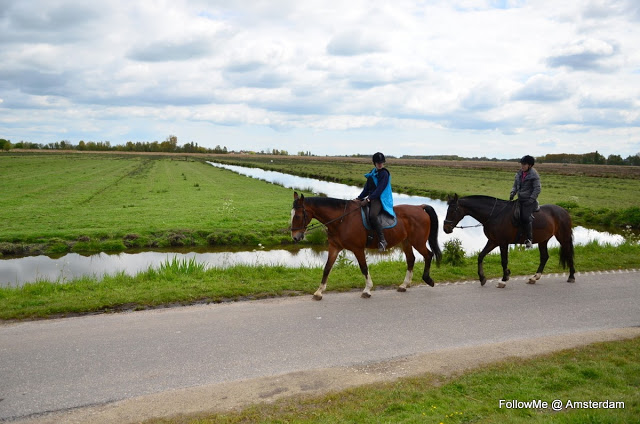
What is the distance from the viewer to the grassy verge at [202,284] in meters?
8.68

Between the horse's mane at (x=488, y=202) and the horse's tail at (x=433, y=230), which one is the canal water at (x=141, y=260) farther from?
the horse's mane at (x=488, y=202)

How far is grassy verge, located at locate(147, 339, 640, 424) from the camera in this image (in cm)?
464

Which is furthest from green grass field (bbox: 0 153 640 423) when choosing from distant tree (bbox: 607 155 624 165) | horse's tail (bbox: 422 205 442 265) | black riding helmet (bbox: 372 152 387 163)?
distant tree (bbox: 607 155 624 165)

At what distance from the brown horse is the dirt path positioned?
3.28m

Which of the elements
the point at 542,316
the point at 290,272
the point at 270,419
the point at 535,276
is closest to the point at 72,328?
the point at 270,419

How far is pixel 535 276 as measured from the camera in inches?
440

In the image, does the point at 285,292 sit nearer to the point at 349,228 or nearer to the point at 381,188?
the point at 349,228

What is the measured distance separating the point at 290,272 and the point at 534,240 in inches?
266

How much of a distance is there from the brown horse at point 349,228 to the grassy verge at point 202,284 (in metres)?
0.84

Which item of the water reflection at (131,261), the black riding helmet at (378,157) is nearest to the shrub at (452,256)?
the water reflection at (131,261)

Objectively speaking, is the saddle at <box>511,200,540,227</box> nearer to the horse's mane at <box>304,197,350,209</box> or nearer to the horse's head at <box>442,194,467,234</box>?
the horse's head at <box>442,194,467,234</box>

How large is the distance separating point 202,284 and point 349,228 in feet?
12.8

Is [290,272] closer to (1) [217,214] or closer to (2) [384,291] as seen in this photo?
(2) [384,291]

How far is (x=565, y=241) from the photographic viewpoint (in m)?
11.6
